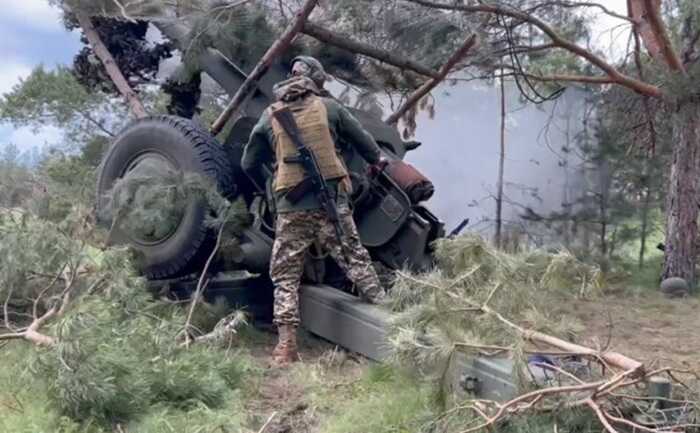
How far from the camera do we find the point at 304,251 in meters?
5.06

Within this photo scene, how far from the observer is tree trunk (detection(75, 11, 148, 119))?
649 centimetres

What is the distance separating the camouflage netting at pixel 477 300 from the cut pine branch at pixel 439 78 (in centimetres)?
264

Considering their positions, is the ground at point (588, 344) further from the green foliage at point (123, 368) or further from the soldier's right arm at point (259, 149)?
the soldier's right arm at point (259, 149)

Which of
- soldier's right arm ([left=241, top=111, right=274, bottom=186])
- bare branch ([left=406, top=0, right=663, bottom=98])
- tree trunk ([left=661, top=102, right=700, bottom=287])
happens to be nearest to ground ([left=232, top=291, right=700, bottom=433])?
tree trunk ([left=661, top=102, right=700, bottom=287])

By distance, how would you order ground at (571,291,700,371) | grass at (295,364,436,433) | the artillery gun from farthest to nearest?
1. ground at (571,291,700,371)
2. the artillery gun
3. grass at (295,364,436,433)

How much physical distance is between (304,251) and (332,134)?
71 cm

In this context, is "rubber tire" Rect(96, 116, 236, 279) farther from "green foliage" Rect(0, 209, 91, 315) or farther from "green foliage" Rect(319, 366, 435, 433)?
"green foliage" Rect(319, 366, 435, 433)

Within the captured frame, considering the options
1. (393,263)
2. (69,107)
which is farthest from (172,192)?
(69,107)

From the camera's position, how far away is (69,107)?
9.22 m

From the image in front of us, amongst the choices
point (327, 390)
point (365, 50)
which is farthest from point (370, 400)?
point (365, 50)

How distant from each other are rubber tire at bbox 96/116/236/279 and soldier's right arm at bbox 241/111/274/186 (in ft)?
0.80

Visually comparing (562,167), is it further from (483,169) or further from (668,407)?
(668,407)

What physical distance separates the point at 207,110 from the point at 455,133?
4.69 meters

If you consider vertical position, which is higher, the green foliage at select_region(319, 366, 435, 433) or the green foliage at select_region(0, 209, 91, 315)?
the green foliage at select_region(0, 209, 91, 315)
